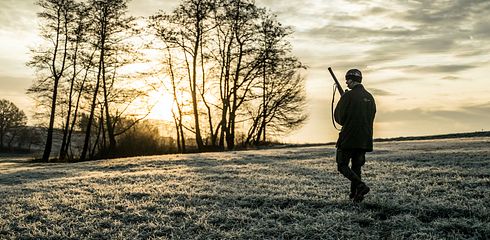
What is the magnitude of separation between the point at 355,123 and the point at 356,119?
0.28ft

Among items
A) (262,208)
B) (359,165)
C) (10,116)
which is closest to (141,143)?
(262,208)

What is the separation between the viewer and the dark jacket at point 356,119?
9125 mm

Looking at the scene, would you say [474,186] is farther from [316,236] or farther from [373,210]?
[316,236]

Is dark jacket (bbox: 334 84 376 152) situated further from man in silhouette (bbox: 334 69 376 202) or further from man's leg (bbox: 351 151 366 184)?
man's leg (bbox: 351 151 366 184)

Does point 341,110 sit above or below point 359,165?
above

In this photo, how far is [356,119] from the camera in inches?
360

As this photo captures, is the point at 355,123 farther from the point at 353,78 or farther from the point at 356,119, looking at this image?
the point at 353,78

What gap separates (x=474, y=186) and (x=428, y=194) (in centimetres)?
162

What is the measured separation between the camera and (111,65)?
129ft

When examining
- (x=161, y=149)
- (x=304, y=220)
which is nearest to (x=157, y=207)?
(x=304, y=220)

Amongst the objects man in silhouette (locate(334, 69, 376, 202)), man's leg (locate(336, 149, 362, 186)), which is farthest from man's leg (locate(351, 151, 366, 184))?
man's leg (locate(336, 149, 362, 186))

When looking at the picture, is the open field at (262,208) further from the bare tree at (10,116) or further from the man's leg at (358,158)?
the bare tree at (10,116)

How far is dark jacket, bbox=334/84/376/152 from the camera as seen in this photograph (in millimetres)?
9125

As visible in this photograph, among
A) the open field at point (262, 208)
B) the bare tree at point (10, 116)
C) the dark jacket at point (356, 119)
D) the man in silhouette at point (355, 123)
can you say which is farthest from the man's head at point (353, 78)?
the bare tree at point (10, 116)
